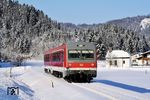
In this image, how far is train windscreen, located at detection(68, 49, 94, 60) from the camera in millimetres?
32219

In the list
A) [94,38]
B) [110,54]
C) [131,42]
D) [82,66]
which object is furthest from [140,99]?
[131,42]

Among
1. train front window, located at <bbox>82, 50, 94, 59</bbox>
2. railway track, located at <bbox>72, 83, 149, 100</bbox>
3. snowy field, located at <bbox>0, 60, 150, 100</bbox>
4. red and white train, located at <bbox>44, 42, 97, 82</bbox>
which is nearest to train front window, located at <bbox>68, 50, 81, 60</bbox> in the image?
red and white train, located at <bbox>44, 42, 97, 82</bbox>

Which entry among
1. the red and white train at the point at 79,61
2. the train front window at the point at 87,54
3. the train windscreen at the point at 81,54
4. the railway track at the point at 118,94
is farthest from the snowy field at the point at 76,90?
the train front window at the point at 87,54

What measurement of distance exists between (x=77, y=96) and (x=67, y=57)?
11.2 meters

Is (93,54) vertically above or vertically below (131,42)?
below

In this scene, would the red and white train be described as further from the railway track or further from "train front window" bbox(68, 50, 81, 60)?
the railway track

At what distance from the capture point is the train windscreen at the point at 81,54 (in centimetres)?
3222

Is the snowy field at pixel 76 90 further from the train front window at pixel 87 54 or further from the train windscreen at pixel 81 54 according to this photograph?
the train front window at pixel 87 54

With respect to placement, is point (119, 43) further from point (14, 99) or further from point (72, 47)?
point (14, 99)

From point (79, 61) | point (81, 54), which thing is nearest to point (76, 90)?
point (79, 61)

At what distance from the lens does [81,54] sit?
3259 centimetres

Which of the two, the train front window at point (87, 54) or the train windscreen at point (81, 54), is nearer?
the train windscreen at point (81, 54)

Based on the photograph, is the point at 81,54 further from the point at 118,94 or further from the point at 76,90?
the point at 118,94

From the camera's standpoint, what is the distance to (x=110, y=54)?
115 m
